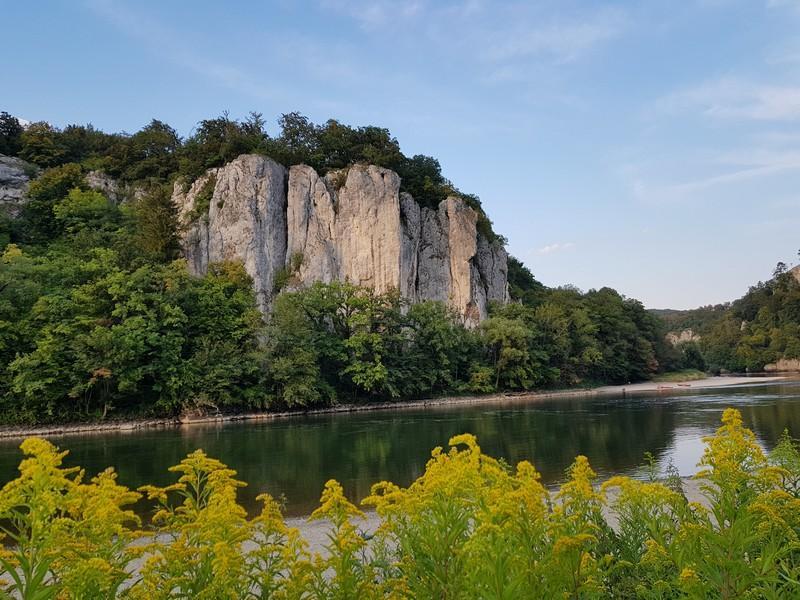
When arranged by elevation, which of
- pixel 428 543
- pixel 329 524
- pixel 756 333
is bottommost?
pixel 329 524

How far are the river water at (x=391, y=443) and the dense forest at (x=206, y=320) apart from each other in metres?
5.33

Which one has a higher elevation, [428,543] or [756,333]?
[756,333]

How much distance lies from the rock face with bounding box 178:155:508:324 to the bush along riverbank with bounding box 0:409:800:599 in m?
51.3

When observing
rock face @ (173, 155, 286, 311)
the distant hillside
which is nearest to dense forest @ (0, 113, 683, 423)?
rock face @ (173, 155, 286, 311)

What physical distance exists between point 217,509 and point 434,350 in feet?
167

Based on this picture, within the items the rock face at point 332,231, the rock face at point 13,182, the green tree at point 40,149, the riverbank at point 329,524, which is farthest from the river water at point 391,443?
the green tree at point 40,149

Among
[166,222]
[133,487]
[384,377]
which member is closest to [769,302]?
[384,377]

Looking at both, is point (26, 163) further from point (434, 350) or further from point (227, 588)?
point (227, 588)

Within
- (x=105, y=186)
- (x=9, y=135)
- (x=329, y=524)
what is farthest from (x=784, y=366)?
(x=9, y=135)

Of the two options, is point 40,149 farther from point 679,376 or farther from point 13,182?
point 679,376

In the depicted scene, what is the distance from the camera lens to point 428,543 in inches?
150

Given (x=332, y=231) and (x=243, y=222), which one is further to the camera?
(x=332, y=231)

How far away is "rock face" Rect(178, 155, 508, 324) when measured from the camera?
2191 inches

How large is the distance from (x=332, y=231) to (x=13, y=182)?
115 ft
